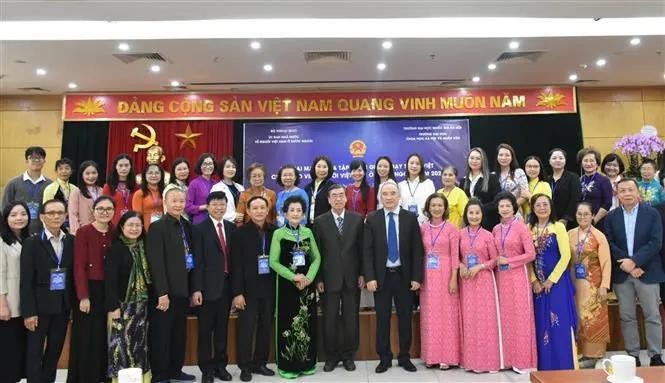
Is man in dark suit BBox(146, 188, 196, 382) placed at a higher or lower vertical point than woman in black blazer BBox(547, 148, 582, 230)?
lower

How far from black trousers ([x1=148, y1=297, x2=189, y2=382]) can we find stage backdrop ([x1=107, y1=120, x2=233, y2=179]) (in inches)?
175

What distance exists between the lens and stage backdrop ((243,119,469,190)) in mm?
7496

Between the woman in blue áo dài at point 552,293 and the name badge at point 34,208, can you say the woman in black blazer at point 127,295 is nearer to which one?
the name badge at point 34,208

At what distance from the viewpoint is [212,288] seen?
3359 mm

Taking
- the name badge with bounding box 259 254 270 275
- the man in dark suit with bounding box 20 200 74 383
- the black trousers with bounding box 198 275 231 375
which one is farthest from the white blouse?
the name badge with bounding box 259 254 270 275

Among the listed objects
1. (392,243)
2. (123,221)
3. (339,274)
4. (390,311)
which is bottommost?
(390,311)

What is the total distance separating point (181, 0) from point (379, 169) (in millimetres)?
2330

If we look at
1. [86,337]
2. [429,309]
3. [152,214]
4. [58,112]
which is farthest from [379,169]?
[58,112]

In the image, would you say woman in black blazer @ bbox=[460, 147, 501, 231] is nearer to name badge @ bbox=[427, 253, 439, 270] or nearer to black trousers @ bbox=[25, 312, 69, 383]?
name badge @ bbox=[427, 253, 439, 270]

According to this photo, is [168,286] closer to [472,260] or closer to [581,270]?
[472,260]

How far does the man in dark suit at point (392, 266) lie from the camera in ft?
11.7

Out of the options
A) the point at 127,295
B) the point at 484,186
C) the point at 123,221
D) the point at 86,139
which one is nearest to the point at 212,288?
the point at 127,295

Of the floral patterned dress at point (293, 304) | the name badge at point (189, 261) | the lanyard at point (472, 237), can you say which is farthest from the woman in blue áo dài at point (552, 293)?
the name badge at point (189, 261)

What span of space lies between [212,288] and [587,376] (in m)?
2.47
